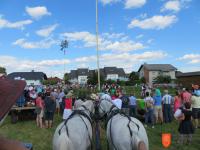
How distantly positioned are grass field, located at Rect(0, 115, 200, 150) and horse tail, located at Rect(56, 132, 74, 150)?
466 cm

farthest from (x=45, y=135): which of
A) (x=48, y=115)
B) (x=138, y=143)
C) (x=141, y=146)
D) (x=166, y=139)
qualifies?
(x=141, y=146)

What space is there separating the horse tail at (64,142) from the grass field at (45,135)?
184 inches

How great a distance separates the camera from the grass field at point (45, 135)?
1154cm

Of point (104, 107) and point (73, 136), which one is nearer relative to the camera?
point (73, 136)

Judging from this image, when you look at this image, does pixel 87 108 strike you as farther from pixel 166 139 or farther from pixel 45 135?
pixel 45 135

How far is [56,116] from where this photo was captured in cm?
2048

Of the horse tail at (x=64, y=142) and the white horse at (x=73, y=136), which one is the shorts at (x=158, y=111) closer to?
the white horse at (x=73, y=136)

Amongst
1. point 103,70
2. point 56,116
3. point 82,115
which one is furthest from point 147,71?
point 82,115

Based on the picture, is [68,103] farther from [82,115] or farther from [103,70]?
[103,70]

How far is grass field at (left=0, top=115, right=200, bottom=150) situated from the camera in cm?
1154

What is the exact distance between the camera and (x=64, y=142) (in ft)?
20.5

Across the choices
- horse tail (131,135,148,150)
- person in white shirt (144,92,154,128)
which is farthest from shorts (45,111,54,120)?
horse tail (131,135,148,150)

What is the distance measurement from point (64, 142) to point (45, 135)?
8.26m

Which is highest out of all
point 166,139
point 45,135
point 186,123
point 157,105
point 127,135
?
point 157,105
